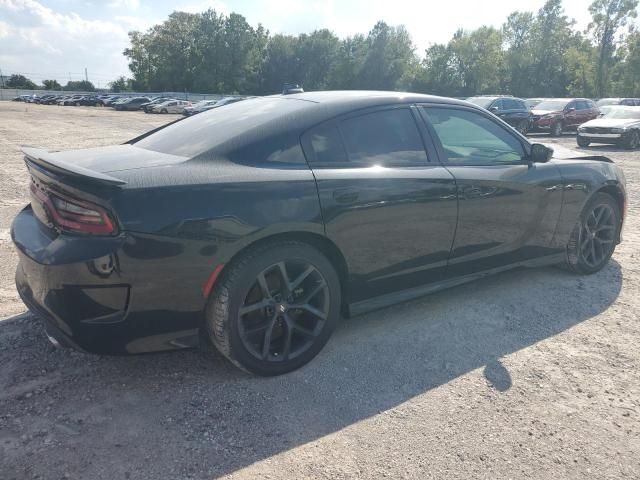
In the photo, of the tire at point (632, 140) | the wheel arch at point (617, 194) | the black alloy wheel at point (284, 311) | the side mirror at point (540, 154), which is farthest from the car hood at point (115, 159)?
the tire at point (632, 140)

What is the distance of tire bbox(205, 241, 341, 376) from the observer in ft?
8.53

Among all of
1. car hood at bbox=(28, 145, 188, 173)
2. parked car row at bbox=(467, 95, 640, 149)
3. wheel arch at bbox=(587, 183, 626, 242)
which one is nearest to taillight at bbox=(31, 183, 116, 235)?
car hood at bbox=(28, 145, 188, 173)

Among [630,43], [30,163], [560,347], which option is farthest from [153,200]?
[630,43]

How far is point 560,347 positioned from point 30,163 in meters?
3.36

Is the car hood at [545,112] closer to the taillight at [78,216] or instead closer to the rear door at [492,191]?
the rear door at [492,191]

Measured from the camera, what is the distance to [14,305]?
356 cm

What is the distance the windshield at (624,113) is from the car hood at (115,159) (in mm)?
18951

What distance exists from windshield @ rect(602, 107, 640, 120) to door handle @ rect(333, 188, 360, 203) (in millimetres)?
18293

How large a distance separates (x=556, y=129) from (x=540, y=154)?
18.7m

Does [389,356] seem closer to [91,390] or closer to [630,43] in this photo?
[91,390]

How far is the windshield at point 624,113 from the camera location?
17.5 m

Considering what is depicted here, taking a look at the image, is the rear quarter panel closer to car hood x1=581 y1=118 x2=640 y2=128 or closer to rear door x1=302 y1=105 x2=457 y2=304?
rear door x1=302 y1=105 x2=457 y2=304

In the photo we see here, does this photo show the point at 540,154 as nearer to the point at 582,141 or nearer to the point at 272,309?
the point at 272,309

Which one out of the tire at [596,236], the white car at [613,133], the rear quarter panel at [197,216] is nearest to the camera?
the rear quarter panel at [197,216]
